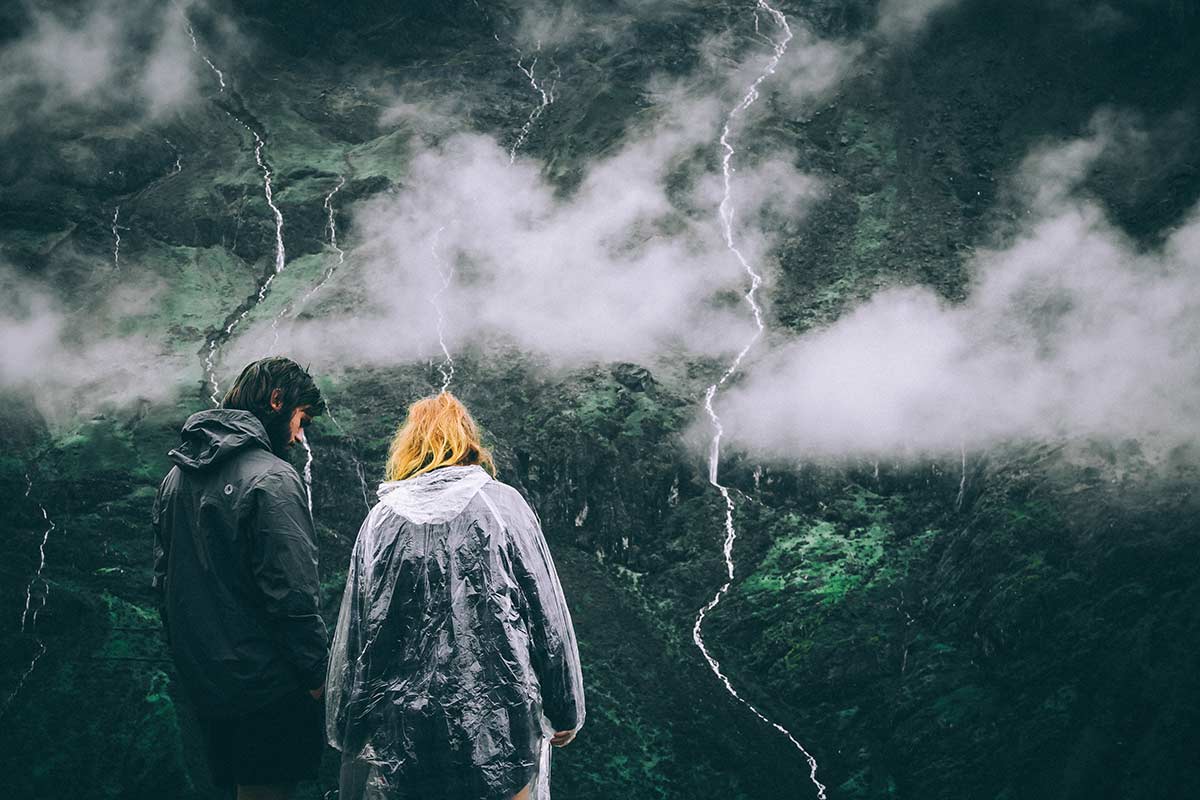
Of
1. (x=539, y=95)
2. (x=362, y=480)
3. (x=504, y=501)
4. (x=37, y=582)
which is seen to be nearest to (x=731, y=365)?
(x=362, y=480)

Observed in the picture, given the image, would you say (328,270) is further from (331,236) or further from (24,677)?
(24,677)

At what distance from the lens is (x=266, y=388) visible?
2.46 m

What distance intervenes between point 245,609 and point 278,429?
1.57 ft

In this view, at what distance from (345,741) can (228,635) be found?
1.28ft

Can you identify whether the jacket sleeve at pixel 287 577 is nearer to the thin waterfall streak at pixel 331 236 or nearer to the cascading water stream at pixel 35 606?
the cascading water stream at pixel 35 606

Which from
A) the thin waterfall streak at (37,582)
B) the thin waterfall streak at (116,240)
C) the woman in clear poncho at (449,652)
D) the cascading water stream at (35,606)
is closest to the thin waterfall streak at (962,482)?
the woman in clear poncho at (449,652)

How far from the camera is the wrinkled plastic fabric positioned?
204 cm

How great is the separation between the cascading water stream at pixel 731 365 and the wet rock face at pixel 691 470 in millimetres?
68

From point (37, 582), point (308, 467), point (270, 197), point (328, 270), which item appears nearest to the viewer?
point (37, 582)

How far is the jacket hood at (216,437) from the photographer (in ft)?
7.54

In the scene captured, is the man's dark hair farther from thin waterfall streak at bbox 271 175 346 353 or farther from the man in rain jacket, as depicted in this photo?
thin waterfall streak at bbox 271 175 346 353

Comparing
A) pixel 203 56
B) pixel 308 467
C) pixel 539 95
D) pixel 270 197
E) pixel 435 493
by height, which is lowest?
pixel 435 493

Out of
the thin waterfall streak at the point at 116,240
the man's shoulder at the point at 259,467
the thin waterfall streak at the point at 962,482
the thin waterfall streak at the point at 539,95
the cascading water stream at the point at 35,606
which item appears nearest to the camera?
the man's shoulder at the point at 259,467

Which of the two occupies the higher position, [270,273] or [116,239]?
[116,239]
